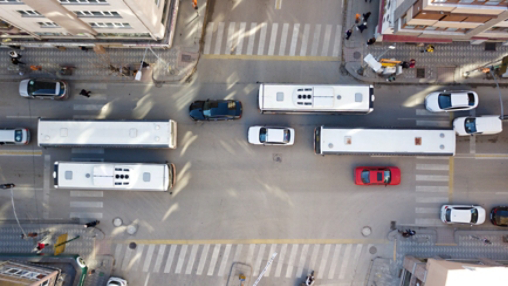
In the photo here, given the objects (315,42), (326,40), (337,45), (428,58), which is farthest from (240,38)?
(428,58)

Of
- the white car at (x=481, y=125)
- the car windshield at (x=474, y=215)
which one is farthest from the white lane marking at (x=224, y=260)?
the white car at (x=481, y=125)

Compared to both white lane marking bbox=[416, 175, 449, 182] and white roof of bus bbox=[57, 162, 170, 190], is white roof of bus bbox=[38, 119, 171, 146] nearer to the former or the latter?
white roof of bus bbox=[57, 162, 170, 190]

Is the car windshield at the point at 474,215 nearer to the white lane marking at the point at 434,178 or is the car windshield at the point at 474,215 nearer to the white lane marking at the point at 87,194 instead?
the white lane marking at the point at 434,178

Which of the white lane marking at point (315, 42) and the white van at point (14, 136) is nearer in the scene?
the white van at point (14, 136)

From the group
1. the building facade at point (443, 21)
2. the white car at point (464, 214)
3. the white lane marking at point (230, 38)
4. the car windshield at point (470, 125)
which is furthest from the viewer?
the white lane marking at point (230, 38)

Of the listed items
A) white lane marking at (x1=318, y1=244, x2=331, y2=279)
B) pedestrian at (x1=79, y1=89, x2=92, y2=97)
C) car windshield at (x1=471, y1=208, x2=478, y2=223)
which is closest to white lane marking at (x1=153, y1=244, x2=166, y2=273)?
white lane marking at (x1=318, y1=244, x2=331, y2=279)

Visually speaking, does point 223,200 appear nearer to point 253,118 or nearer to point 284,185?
point 284,185

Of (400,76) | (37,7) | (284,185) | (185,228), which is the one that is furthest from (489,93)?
(37,7)
